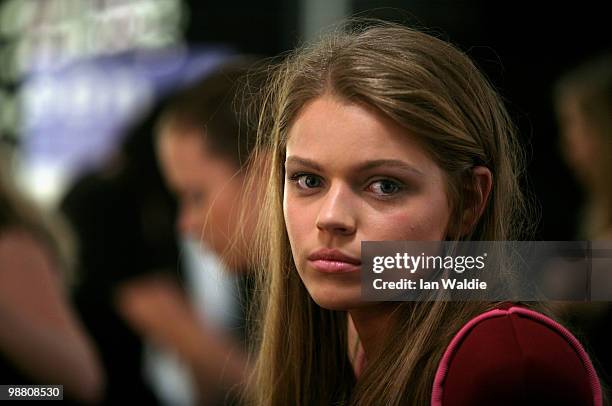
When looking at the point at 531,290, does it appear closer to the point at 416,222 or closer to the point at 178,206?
the point at 416,222

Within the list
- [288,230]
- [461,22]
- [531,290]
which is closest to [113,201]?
[288,230]

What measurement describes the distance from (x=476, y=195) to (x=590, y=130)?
0.45 meters

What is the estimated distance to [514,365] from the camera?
40.3 inches

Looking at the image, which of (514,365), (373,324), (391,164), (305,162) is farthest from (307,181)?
(514,365)

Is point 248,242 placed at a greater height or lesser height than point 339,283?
→ greater

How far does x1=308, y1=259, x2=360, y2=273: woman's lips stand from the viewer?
1176 mm

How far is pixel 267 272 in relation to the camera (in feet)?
4.50

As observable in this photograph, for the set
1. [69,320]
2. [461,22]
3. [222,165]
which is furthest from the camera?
[69,320]

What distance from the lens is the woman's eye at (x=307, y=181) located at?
47.4 inches

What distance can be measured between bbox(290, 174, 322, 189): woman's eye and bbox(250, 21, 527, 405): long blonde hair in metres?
0.07

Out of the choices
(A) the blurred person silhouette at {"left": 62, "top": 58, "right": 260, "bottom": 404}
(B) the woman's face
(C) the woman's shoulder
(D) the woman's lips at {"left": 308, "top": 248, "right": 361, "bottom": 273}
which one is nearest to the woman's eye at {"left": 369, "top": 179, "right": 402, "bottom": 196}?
(B) the woman's face

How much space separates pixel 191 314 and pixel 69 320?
28cm

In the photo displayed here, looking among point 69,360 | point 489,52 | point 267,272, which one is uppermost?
point 489,52

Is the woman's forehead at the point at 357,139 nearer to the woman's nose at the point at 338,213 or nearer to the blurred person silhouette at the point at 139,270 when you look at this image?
the woman's nose at the point at 338,213
